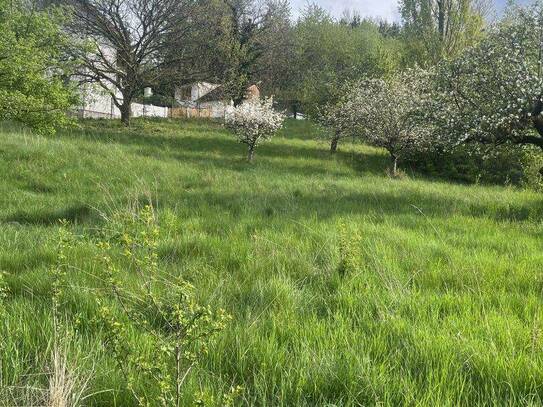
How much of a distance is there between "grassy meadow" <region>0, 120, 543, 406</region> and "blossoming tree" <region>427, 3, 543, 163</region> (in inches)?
138

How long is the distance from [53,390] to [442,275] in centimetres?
445

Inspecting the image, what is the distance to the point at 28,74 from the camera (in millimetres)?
12680

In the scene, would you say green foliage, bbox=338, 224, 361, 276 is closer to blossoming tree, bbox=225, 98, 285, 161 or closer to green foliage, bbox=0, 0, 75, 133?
green foliage, bbox=0, 0, 75, 133

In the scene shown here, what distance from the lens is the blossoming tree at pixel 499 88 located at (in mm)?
13852

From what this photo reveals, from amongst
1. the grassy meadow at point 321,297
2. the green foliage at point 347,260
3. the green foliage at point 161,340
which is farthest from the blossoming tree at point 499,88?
the green foliage at point 161,340

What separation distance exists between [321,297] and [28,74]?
38.9ft

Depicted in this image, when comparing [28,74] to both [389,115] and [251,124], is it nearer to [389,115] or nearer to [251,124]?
[251,124]

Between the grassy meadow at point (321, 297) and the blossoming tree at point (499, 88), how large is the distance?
11.5 ft

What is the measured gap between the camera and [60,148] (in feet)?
59.1

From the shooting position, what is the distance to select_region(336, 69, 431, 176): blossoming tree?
25.5 meters

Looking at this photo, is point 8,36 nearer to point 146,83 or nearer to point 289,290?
point 289,290

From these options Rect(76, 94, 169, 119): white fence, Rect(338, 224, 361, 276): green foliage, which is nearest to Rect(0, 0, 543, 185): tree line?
Rect(76, 94, 169, 119): white fence

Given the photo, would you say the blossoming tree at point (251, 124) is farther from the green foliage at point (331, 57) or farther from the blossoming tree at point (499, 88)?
the blossoming tree at point (499, 88)

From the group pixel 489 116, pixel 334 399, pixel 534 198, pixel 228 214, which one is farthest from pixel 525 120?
pixel 334 399
